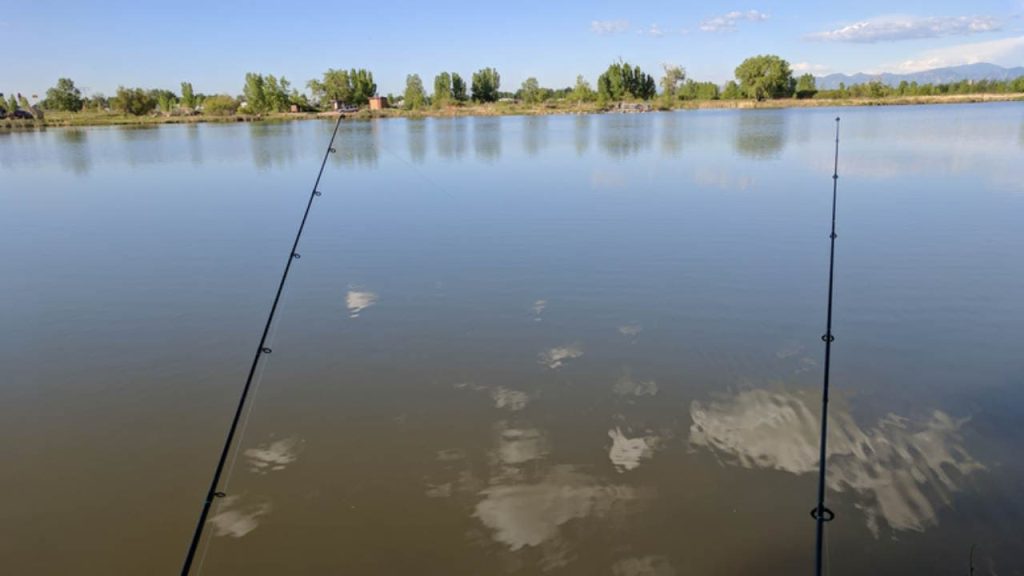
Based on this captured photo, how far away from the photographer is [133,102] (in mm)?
106562

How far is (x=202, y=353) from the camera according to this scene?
27.0 feet

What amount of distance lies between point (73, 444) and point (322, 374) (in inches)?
98.7

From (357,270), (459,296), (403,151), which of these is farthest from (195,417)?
(403,151)

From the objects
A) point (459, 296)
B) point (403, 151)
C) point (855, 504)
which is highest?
point (403, 151)

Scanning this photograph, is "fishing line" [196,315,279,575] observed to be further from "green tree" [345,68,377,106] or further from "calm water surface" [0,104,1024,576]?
"green tree" [345,68,377,106]

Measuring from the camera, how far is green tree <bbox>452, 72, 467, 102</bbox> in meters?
139

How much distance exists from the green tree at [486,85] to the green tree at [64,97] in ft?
257

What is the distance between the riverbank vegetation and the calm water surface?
99992 mm

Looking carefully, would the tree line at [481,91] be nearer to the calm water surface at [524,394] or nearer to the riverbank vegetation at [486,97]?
the riverbank vegetation at [486,97]

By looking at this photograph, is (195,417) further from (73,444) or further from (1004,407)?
(1004,407)

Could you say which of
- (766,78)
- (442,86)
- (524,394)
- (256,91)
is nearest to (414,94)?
(442,86)

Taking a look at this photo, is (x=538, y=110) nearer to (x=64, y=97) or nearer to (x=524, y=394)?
(x=64, y=97)

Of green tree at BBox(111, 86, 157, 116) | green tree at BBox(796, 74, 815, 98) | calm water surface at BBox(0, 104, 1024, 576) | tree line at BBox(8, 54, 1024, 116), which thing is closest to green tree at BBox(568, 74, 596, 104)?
tree line at BBox(8, 54, 1024, 116)

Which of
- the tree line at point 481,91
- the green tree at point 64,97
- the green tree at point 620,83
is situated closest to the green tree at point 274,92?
the tree line at point 481,91
